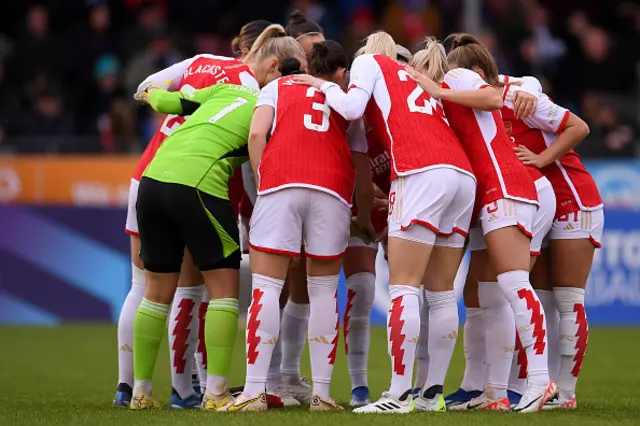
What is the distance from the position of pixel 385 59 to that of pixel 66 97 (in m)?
11.1

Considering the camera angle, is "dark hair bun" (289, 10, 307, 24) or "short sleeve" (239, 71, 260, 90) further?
"dark hair bun" (289, 10, 307, 24)

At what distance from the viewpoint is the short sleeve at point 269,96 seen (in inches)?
269

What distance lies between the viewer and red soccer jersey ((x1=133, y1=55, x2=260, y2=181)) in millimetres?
7367

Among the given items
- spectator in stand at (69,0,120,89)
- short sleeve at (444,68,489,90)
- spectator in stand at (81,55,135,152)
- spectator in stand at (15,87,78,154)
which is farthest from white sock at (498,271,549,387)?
spectator in stand at (69,0,120,89)

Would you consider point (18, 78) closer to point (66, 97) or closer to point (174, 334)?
point (66, 97)

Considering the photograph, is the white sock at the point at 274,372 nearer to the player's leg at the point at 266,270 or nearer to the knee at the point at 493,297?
the player's leg at the point at 266,270

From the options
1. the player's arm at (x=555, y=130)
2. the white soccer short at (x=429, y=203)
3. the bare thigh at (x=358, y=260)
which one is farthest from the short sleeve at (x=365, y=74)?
the bare thigh at (x=358, y=260)

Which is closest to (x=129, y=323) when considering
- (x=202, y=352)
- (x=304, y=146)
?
(x=202, y=352)

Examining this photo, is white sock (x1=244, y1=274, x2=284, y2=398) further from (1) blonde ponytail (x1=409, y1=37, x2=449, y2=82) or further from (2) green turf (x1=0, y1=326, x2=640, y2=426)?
(1) blonde ponytail (x1=409, y1=37, x2=449, y2=82)

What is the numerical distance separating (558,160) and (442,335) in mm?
1527

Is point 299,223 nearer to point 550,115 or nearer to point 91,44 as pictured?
point 550,115

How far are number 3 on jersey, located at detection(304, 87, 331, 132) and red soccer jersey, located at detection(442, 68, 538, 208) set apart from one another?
2.44 ft

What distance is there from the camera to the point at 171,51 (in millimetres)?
16781

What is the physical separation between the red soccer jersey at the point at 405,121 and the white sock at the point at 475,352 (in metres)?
1.17
